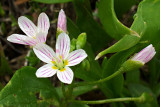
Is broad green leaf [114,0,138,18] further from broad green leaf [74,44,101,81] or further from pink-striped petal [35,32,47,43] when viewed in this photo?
pink-striped petal [35,32,47,43]

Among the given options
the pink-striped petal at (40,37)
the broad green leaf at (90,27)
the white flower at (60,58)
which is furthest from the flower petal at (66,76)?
the broad green leaf at (90,27)

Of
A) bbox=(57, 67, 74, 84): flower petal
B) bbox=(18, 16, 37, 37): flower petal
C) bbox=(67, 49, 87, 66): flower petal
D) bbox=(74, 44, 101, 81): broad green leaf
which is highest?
bbox=(18, 16, 37, 37): flower petal

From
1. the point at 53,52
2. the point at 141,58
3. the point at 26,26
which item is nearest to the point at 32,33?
the point at 26,26

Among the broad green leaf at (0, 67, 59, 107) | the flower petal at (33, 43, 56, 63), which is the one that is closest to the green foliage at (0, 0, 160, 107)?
the broad green leaf at (0, 67, 59, 107)

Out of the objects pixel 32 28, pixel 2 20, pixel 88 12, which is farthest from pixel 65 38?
pixel 2 20

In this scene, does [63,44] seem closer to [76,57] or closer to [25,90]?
[76,57]

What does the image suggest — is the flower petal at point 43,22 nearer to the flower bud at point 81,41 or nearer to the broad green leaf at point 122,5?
the flower bud at point 81,41

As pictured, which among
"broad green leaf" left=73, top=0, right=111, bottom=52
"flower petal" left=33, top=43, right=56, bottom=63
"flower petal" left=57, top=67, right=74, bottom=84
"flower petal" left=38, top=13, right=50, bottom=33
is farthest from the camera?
"broad green leaf" left=73, top=0, right=111, bottom=52
